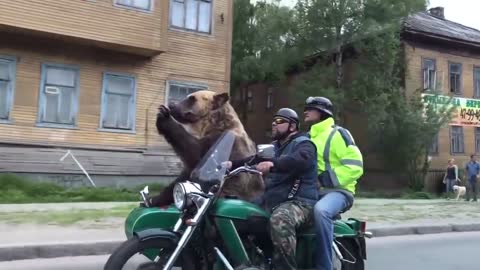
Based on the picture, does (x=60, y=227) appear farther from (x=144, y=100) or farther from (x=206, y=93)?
(x=144, y=100)

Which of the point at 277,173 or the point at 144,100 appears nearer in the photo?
the point at 277,173

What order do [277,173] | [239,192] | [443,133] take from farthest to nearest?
1. [443,133]
2. [239,192]
3. [277,173]

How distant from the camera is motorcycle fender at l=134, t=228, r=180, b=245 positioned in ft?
14.2

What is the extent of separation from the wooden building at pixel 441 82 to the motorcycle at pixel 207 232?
2061 centimetres

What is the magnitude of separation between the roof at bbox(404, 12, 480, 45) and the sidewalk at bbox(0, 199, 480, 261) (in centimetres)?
1246

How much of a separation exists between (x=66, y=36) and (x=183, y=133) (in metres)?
12.2

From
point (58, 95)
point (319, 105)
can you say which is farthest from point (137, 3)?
point (319, 105)

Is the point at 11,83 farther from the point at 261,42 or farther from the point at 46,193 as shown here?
the point at 261,42

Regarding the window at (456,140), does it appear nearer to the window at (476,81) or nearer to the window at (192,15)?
the window at (476,81)

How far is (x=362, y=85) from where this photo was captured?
79.7 feet

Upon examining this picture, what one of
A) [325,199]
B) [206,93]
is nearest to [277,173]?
[325,199]

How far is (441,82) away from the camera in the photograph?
91.8 ft

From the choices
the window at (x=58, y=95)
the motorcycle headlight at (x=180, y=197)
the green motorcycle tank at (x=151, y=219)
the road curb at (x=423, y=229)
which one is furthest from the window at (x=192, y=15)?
the motorcycle headlight at (x=180, y=197)

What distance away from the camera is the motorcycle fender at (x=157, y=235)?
4.32 metres
